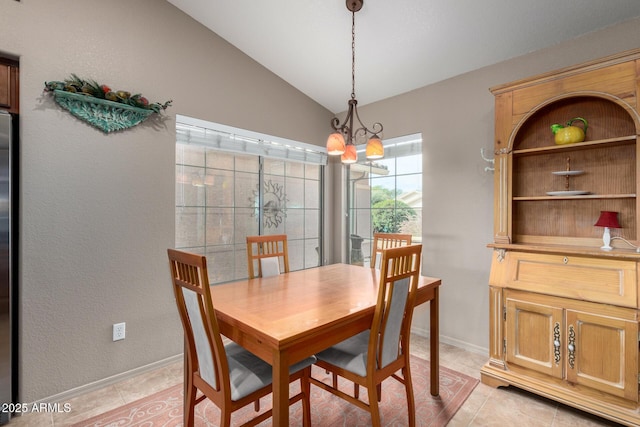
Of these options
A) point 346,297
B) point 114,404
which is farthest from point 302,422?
point 114,404

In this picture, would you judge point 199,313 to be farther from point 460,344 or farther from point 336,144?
point 460,344

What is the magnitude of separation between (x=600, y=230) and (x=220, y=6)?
3.33 m

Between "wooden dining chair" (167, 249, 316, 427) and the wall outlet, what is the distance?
1.01m

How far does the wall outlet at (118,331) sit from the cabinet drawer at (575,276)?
9.41 feet

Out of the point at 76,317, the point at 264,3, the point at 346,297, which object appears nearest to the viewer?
the point at 346,297

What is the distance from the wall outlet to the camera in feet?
7.55

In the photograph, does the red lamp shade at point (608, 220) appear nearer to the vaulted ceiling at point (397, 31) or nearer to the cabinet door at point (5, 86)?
the vaulted ceiling at point (397, 31)

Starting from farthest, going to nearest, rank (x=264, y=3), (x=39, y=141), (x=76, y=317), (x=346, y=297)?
(x=264, y=3) → (x=76, y=317) → (x=39, y=141) → (x=346, y=297)

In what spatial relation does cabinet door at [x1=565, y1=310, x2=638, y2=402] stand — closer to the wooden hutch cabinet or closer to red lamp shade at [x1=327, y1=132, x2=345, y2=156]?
the wooden hutch cabinet

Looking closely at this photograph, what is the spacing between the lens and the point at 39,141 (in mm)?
1998

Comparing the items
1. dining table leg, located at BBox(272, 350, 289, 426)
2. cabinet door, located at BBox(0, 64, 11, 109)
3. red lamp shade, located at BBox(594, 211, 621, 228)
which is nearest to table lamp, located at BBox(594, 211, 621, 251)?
red lamp shade, located at BBox(594, 211, 621, 228)

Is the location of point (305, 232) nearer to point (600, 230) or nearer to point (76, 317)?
point (76, 317)

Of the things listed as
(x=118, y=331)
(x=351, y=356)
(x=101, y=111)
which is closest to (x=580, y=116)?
(x=351, y=356)

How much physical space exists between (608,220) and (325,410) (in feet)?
7.25
